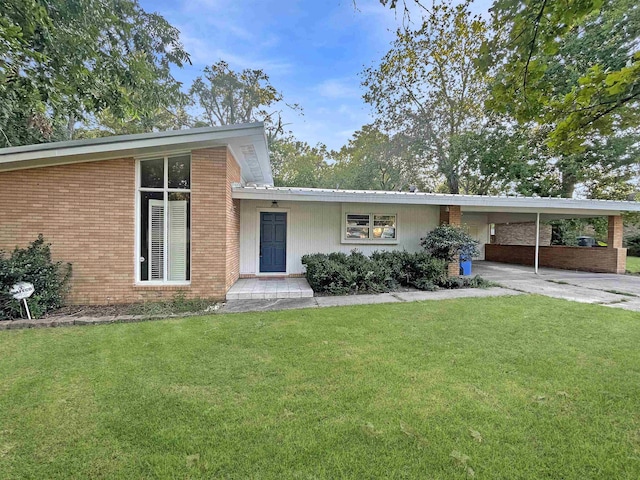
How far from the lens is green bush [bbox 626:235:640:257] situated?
19.3 m

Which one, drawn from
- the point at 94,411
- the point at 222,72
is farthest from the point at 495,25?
the point at 222,72

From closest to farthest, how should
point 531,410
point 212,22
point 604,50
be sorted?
1. point 531,410
2. point 212,22
3. point 604,50

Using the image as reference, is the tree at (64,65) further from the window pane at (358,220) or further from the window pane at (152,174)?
the window pane at (358,220)

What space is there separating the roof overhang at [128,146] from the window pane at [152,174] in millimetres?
193

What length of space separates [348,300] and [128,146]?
5.39m

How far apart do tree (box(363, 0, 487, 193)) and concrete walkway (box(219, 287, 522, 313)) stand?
11963 mm

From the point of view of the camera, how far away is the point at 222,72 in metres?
19.7

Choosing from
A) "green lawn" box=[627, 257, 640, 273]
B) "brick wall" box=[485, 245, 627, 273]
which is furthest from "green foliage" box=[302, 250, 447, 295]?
"green lawn" box=[627, 257, 640, 273]

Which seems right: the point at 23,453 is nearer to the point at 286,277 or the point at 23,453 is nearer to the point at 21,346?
the point at 21,346

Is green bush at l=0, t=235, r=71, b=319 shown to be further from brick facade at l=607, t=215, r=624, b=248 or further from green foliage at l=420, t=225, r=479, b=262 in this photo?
brick facade at l=607, t=215, r=624, b=248

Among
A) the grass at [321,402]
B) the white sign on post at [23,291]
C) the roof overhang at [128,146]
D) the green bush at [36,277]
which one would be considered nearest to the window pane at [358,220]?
the roof overhang at [128,146]

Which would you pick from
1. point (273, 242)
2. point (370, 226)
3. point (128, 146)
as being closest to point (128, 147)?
point (128, 146)

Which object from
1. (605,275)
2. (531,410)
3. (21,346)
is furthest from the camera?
(605,275)

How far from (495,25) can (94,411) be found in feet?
15.0
